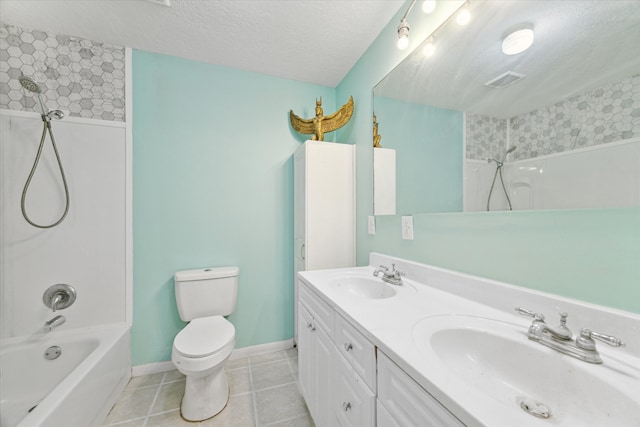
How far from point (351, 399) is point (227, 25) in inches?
83.6

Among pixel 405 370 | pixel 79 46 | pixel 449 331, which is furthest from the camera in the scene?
pixel 79 46

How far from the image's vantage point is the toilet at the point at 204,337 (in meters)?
1.31

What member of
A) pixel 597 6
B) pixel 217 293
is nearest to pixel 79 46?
pixel 217 293

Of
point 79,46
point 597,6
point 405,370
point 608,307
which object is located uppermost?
point 79,46

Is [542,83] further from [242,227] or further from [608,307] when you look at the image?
[242,227]

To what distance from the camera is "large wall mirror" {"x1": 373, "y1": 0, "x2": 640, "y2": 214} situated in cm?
63

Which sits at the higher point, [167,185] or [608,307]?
[167,185]

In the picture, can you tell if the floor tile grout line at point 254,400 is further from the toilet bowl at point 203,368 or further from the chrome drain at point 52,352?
the chrome drain at point 52,352

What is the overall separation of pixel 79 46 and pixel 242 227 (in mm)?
1674

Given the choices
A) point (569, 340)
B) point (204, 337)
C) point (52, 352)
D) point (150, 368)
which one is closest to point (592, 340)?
point (569, 340)

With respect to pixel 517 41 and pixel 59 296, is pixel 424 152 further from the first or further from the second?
pixel 59 296

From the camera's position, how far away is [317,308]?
1.14m

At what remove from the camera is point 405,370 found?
22.5 inches

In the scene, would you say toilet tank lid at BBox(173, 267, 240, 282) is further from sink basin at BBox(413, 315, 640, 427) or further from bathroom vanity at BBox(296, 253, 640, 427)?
sink basin at BBox(413, 315, 640, 427)
